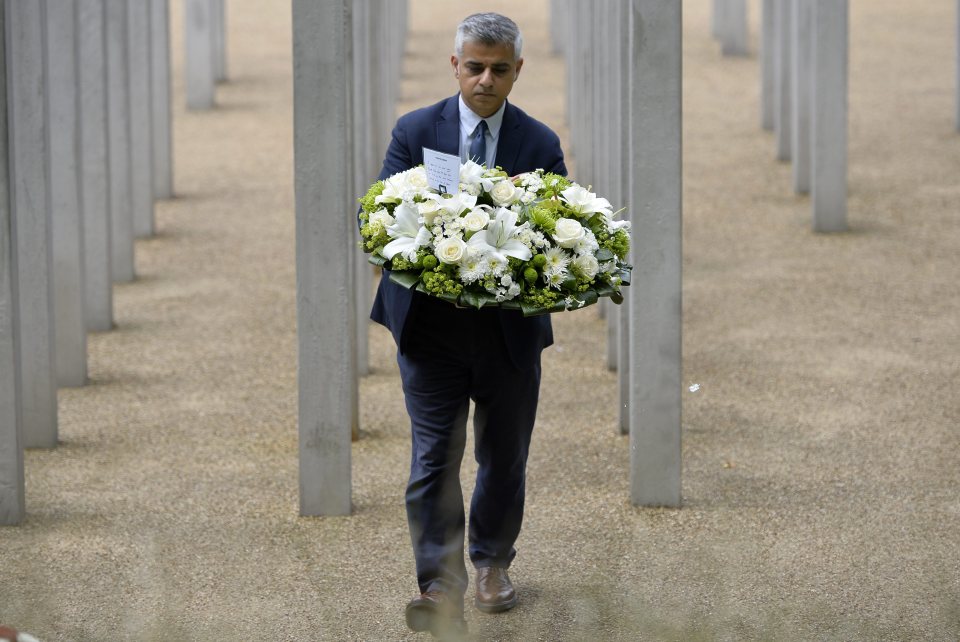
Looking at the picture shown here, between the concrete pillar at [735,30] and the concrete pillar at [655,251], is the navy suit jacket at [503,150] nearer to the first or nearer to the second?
the concrete pillar at [655,251]

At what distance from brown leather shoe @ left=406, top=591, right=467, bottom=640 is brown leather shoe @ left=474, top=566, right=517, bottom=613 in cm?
39

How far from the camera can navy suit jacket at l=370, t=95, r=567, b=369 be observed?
556cm

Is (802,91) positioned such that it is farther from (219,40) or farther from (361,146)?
(219,40)

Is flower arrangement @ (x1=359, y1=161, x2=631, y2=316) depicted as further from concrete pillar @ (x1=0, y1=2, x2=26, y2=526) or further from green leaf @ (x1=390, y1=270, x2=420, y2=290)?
concrete pillar @ (x1=0, y1=2, x2=26, y2=526)

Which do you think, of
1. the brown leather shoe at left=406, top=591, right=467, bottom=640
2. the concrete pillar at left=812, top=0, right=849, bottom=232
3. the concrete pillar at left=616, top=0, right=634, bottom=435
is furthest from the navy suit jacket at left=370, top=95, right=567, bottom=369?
the concrete pillar at left=812, top=0, right=849, bottom=232

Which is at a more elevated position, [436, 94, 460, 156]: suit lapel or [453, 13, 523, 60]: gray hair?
[453, 13, 523, 60]: gray hair

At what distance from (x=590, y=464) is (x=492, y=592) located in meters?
2.22

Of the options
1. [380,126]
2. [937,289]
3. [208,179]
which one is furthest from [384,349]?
[208,179]

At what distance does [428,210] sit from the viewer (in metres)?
5.20

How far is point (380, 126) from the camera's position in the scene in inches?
519

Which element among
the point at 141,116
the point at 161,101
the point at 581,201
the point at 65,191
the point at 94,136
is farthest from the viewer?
the point at 161,101

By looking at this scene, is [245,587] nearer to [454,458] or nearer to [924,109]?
[454,458]

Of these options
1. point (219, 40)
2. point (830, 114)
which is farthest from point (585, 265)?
point (219, 40)

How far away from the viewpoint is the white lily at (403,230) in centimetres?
525
